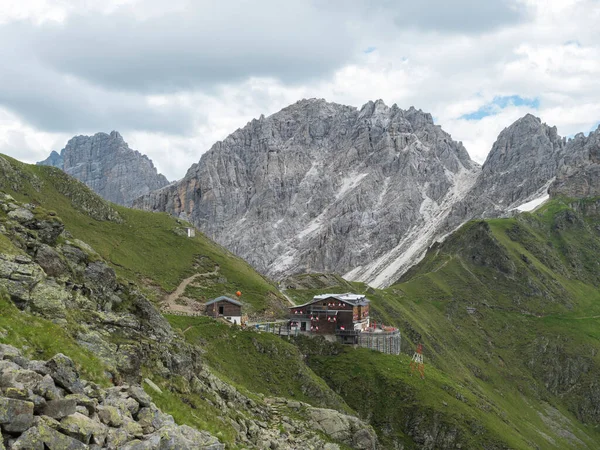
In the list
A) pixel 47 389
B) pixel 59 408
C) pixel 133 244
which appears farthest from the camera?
pixel 133 244

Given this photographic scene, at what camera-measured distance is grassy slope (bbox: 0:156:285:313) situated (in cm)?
10600

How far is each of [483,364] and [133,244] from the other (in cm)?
11047

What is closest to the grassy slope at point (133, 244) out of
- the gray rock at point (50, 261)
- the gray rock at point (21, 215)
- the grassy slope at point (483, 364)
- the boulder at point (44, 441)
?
the grassy slope at point (483, 364)

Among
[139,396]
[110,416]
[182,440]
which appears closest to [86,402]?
[110,416]

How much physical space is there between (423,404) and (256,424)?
50.7 metres

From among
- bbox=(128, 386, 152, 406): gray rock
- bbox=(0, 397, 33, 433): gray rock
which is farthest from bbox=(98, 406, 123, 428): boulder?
bbox=(0, 397, 33, 433): gray rock

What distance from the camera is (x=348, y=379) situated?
8612cm

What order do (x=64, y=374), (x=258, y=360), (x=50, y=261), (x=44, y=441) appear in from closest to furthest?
(x=44, y=441), (x=64, y=374), (x=50, y=261), (x=258, y=360)

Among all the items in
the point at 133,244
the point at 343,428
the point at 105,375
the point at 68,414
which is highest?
the point at 133,244

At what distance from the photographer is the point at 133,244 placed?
4685 inches

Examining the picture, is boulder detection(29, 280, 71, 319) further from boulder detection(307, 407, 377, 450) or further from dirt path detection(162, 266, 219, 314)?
dirt path detection(162, 266, 219, 314)

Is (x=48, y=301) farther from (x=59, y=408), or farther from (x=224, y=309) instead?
(x=224, y=309)

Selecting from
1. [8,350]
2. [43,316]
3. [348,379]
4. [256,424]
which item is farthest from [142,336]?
[348,379]

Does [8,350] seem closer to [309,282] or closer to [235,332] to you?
[235,332]
